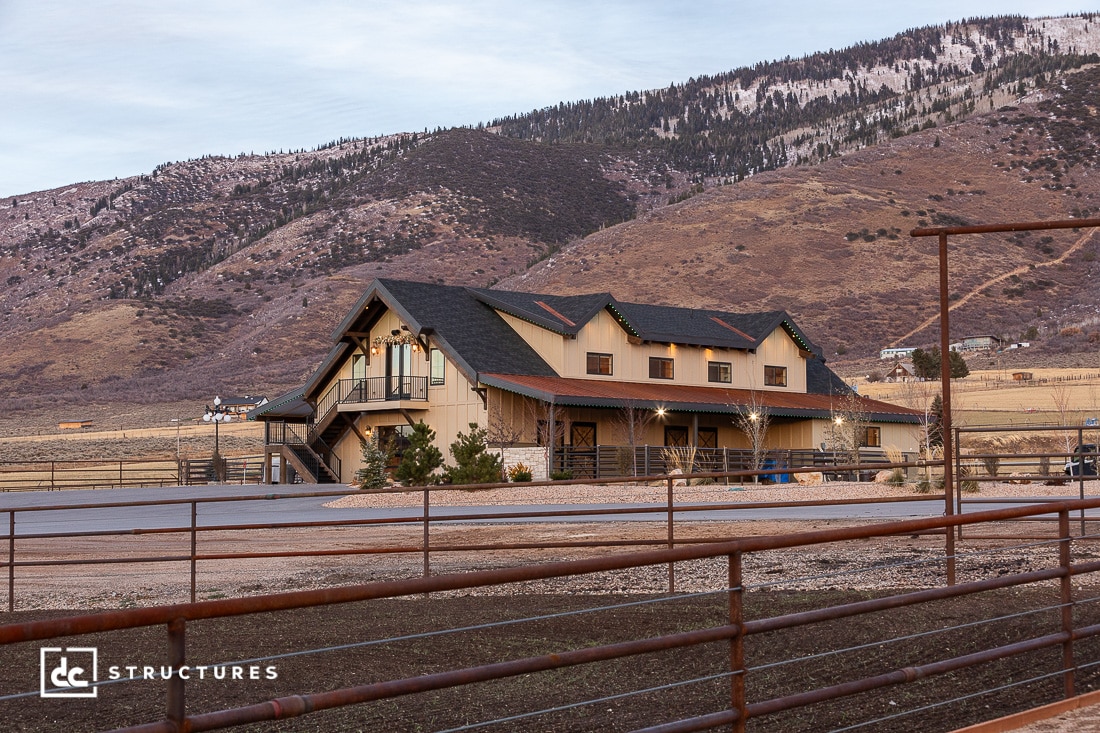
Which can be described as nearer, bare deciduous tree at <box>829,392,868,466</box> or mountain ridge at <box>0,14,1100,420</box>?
bare deciduous tree at <box>829,392,868,466</box>

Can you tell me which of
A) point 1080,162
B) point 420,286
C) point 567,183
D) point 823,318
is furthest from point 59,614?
point 567,183

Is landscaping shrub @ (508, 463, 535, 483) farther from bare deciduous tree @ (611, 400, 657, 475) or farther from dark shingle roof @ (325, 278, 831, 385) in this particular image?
dark shingle roof @ (325, 278, 831, 385)

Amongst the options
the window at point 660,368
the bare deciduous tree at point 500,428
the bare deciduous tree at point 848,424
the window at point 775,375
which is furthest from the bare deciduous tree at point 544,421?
the window at point 775,375

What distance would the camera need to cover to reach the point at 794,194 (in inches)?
5027

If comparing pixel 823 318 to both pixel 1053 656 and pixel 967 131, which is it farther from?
pixel 1053 656

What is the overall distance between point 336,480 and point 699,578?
34345 mm

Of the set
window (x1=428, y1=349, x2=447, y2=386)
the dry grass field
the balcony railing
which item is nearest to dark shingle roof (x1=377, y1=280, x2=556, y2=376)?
window (x1=428, y1=349, x2=447, y2=386)

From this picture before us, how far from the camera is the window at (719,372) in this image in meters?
49.5

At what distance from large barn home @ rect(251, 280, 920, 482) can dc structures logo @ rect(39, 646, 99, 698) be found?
30.1 meters

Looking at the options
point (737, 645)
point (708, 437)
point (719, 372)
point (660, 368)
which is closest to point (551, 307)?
point (660, 368)

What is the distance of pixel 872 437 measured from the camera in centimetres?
4988

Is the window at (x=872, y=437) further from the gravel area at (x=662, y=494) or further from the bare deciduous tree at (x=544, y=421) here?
the gravel area at (x=662, y=494)

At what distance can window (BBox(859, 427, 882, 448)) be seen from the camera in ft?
162

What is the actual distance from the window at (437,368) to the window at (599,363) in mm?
5269
